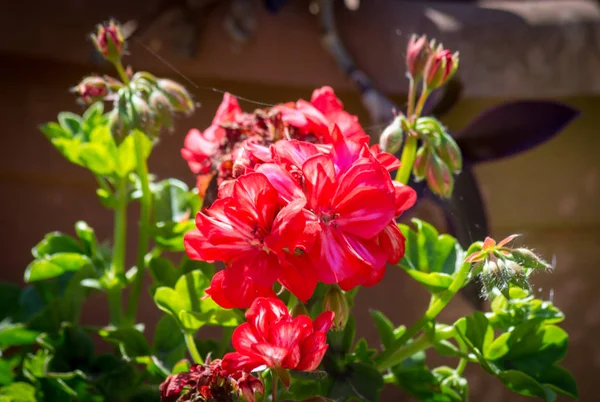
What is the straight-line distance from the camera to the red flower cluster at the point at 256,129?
0.35 m

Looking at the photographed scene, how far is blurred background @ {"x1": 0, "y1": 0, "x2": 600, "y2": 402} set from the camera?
2.06 ft

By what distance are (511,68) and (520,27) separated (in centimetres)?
4

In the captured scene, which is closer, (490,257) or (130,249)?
(490,257)

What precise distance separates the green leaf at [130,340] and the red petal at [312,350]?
0.16m

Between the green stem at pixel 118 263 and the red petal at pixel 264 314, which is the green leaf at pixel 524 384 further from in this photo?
the green stem at pixel 118 263

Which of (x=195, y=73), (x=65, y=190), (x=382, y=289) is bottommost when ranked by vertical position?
(x=382, y=289)

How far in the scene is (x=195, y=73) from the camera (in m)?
0.64

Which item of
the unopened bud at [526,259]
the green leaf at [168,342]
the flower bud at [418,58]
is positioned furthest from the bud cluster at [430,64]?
the green leaf at [168,342]

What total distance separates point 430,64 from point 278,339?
16 centimetres

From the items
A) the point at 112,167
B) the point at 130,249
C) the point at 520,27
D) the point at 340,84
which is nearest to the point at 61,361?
the point at 112,167

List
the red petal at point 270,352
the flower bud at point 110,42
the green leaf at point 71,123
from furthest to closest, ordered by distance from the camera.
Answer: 1. the green leaf at point 71,123
2. the flower bud at point 110,42
3. the red petal at point 270,352

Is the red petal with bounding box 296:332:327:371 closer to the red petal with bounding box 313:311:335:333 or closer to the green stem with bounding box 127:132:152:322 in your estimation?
the red petal with bounding box 313:311:335:333

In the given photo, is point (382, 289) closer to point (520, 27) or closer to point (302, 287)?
point (520, 27)

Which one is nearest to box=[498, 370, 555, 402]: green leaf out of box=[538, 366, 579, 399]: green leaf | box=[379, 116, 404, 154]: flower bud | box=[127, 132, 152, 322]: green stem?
box=[538, 366, 579, 399]: green leaf
